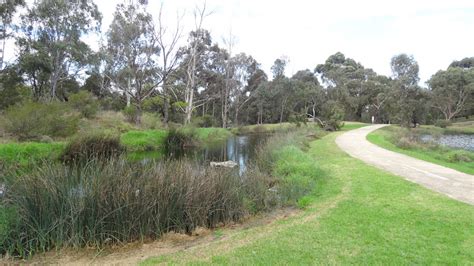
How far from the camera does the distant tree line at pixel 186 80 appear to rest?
2569cm

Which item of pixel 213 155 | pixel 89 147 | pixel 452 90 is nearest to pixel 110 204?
pixel 89 147

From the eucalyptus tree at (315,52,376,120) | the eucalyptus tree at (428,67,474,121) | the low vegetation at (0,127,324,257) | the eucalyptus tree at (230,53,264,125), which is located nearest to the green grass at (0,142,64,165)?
the low vegetation at (0,127,324,257)

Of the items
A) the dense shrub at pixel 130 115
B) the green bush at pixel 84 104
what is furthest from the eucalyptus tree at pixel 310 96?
the green bush at pixel 84 104

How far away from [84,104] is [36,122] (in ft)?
26.8

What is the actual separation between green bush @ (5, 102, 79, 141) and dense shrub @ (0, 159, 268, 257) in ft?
33.0

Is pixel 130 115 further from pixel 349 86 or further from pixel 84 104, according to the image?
pixel 349 86

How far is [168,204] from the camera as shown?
4859 mm

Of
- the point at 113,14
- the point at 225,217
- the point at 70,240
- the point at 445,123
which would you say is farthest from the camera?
the point at 445,123

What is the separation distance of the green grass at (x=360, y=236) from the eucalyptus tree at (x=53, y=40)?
988 inches

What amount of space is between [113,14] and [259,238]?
2840 centimetres

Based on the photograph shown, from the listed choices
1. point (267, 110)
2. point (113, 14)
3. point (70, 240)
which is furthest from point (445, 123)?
point (70, 240)

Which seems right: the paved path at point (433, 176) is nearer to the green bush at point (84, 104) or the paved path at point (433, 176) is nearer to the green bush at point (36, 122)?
the green bush at point (36, 122)

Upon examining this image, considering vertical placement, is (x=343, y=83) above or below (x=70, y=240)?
above

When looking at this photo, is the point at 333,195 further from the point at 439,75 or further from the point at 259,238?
the point at 439,75
